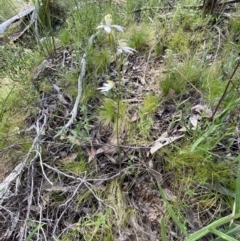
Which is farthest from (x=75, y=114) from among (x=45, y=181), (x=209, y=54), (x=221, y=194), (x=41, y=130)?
(x=209, y=54)

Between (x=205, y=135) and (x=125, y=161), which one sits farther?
(x=125, y=161)

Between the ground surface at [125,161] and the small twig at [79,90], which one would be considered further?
the small twig at [79,90]

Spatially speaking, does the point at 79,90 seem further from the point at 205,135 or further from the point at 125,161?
the point at 205,135

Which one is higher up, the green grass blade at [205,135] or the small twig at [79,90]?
the small twig at [79,90]

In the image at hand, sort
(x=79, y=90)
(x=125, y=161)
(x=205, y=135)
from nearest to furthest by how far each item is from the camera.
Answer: (x=205, y=135) → (x=125, y=161) → (x=79, y=90)

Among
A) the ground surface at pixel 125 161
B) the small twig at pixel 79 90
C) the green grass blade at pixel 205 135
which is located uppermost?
the small twig at pixel 79 90

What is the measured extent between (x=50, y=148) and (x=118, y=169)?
339mm

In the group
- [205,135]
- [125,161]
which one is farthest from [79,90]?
[205,135]

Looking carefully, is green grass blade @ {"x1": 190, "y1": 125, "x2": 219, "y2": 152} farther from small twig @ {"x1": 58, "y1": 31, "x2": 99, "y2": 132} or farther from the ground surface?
small twig @ {"x1": 58, "y1": 31, "x2": 99, "y2": 132}

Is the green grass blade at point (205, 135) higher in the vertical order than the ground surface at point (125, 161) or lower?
higher

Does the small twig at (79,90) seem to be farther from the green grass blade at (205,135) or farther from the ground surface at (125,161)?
the green grass blade at (205,135)

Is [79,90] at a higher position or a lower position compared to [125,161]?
higher

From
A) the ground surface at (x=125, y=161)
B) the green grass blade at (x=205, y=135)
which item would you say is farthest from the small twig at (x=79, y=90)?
the green grass blade at (x=205, y=135)

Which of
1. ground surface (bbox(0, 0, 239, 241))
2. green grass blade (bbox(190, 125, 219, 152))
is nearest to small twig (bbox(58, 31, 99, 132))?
ground surface (bbox(0, 0, 239, 241))
